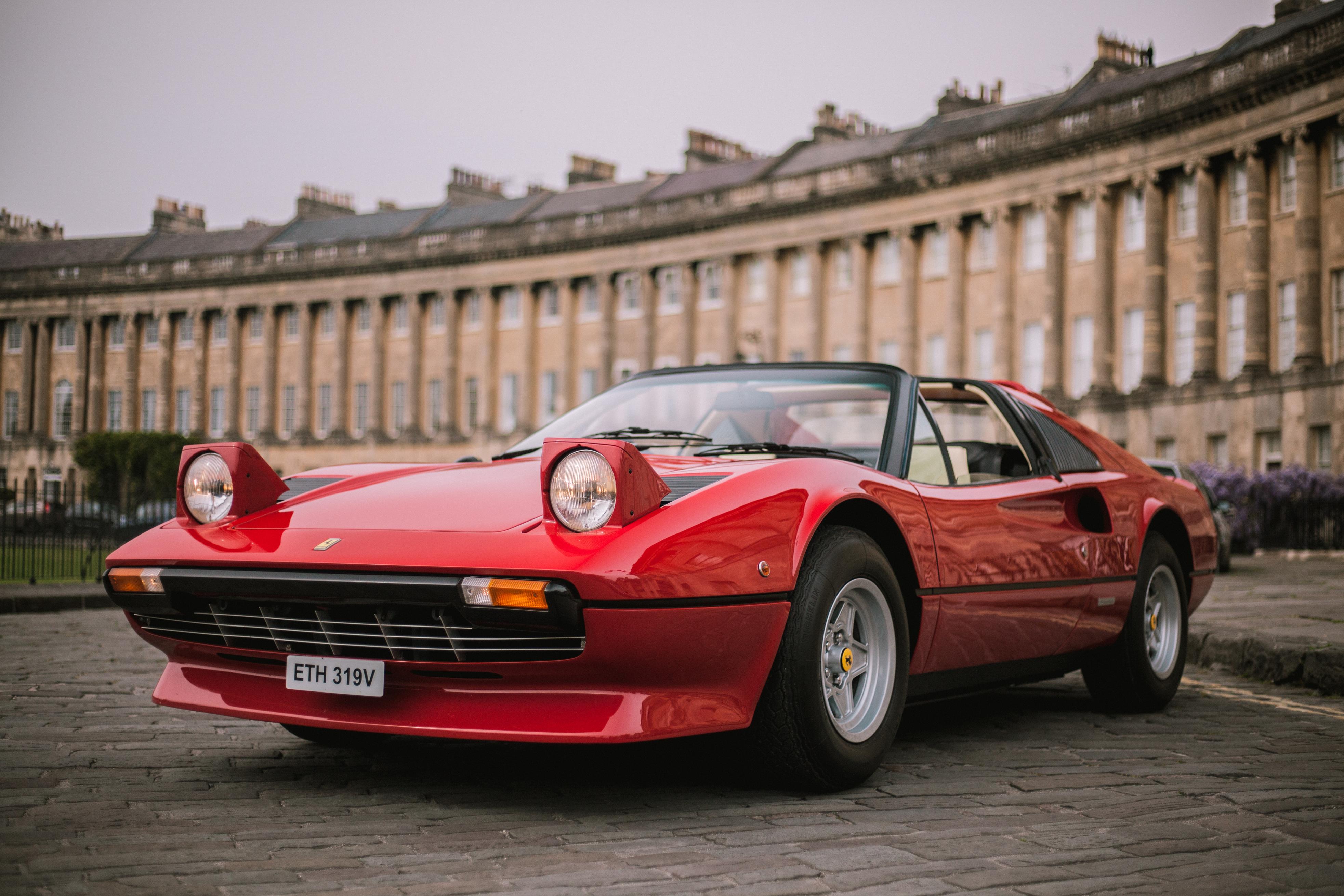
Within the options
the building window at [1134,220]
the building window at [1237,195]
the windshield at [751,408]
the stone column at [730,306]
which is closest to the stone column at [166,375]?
the stone column at [730,306]

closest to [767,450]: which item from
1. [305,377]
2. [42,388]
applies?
[305,377]

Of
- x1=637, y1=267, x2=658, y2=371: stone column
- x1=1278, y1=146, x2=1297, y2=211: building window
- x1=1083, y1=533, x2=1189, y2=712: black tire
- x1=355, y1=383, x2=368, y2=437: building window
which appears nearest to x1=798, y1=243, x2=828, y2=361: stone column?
x1=637, y1=267, x2=658, y2=371: stone column

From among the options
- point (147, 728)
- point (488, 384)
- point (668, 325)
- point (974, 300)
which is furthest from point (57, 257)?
point (147, 728)

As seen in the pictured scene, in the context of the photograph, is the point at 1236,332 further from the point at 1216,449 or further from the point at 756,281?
the point at 756,281

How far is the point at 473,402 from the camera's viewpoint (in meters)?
63.5

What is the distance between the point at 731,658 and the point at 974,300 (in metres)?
44.1

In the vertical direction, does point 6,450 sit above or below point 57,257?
below

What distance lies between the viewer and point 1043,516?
5434 millimetres

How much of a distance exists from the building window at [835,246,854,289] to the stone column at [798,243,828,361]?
488mm

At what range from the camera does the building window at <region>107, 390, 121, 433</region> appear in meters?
75.3

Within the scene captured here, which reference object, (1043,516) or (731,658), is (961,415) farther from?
(731,658)

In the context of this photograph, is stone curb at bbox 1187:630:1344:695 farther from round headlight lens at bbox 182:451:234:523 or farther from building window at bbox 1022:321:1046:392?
building window at bbox 1022:321:1046:392

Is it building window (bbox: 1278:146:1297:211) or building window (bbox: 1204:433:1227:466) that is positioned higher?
building window (bbox: 1278:146:1297:211)

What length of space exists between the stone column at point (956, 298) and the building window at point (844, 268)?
473 centimetres
